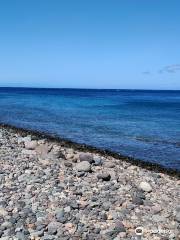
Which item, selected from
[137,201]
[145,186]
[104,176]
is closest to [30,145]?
[104,176]

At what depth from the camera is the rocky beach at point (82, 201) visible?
9.05 m

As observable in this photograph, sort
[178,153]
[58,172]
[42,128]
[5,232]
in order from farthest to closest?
[42,128], [178,153], [58,172], [5,232]

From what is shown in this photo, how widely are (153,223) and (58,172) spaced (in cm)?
434

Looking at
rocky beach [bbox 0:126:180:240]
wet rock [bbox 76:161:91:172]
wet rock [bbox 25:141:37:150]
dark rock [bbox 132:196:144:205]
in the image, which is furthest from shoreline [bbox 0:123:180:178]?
dark rock [bbox 132:196:144:205]

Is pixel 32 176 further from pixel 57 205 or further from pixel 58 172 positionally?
pixel 57 205

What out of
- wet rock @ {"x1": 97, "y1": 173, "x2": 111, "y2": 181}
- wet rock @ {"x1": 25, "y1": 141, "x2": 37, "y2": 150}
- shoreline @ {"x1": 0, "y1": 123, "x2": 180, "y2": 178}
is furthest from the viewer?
shoreline @ {"x1": 0, "y1": 123, "x2": 180, "y2": 178}

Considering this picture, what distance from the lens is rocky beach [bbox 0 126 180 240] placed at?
29.7ft

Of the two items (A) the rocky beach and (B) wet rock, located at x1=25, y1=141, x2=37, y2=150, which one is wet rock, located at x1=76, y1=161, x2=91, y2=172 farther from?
(B) wet rock, located at x1=25, y1=141, x2=37, y2=150

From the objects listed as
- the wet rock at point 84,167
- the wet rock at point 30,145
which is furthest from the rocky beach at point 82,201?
the wet rock at point 30,145

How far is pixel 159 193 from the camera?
471 inches

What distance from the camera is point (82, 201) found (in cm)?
1061

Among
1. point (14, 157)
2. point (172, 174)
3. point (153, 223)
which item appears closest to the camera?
point (153, 223)

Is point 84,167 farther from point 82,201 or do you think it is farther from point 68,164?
point 82,201

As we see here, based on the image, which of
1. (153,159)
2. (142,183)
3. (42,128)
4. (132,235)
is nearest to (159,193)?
(142,183)
